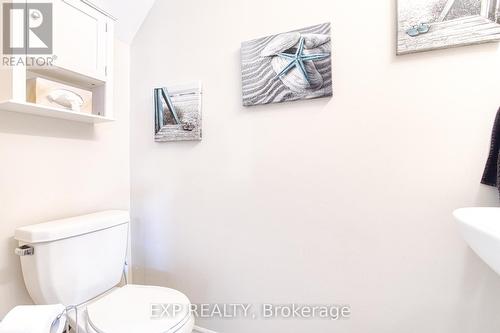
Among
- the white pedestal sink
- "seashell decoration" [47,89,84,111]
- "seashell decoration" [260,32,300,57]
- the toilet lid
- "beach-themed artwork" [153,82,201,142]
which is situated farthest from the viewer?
"beach-themed artwork" [153,82,201,142]

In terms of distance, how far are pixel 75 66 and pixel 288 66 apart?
95 centimetres

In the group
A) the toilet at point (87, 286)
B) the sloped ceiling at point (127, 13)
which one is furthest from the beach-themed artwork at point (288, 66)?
the toilet at point (87, 286)

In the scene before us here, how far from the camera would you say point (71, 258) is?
1.12 m

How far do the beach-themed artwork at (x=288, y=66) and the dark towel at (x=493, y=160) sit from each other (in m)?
0.61

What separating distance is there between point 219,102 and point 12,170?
0.96m

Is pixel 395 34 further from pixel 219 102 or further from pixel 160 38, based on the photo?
pixel 160 38

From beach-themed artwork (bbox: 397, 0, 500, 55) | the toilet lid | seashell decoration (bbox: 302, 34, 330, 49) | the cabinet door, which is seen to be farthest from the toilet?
beach-themed artwork (bbox: 397, 0, 500, 55)

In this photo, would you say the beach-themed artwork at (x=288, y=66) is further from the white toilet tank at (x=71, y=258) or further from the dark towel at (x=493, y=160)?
the white toilet tank at (x=71, y=258)

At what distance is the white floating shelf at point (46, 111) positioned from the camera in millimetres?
1035

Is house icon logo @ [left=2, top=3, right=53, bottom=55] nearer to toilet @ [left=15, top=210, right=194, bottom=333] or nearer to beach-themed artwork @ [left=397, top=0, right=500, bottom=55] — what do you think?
toilet @ [left=15, top=210, right=194, bottom=333]

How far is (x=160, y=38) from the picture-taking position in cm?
161

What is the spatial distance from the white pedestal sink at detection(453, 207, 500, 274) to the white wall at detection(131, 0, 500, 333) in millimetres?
Result: 233

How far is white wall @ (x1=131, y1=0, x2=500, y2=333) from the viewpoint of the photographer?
1.08 meters

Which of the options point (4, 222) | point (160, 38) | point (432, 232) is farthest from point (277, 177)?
point (4, 222)
